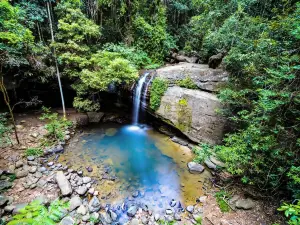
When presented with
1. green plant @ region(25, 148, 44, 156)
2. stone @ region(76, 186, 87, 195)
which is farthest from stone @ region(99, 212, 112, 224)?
green plant @ region(25, 148, 44, 156)

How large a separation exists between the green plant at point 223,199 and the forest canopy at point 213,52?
602mm

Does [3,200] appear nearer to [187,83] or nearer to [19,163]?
[19,163]

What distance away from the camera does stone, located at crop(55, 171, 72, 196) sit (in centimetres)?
414

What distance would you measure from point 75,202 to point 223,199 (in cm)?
364

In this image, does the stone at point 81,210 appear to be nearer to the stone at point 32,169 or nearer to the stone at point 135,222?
the stone at point 135,222

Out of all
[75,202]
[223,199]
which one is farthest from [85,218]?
[223,199]

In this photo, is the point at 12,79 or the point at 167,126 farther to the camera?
the point at 167,126

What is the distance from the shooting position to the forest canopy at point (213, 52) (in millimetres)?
3559

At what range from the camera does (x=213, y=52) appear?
10.0 m

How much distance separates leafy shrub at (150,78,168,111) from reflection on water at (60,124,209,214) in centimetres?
138

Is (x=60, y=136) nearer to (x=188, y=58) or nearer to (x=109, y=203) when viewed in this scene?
(x=109, y=203)

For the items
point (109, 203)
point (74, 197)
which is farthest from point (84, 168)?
point (109, 203)

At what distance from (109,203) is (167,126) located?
413cm

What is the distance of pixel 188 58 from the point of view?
11383mm
